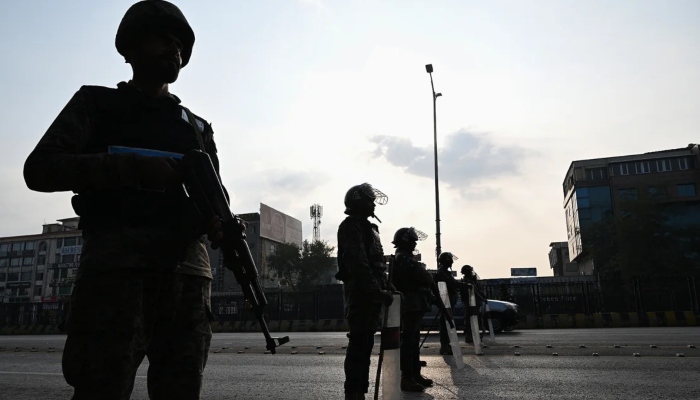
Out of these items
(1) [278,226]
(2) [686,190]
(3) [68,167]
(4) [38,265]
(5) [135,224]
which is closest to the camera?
(3) [68,167]

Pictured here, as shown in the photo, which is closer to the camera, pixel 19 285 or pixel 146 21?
pixel 146 21

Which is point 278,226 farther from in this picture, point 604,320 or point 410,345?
point 410,345

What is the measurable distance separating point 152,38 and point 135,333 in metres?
1.14

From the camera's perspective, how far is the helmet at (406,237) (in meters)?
7.28

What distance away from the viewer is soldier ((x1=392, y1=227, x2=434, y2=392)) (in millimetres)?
6148

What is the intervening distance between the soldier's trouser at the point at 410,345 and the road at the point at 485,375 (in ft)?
1.08

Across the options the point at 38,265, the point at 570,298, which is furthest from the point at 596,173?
the point at 38,265

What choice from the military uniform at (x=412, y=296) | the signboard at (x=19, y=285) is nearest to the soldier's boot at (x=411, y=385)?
the military uniform at (x=412, y=296)

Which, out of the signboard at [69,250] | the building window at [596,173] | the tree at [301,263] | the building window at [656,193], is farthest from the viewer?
the signboard at [69,250]

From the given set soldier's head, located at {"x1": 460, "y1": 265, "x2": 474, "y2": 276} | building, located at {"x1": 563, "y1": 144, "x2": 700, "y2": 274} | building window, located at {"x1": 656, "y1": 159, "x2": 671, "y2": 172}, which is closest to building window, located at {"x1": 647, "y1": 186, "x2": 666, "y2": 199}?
building, located at {"x1": 563, "y1": 144, "x2": 700, "y2": 274}

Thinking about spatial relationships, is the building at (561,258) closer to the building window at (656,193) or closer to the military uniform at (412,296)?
the building window at (656,193)

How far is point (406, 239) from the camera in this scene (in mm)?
7309

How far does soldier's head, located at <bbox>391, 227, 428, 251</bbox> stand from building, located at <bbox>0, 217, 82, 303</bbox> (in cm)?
8750

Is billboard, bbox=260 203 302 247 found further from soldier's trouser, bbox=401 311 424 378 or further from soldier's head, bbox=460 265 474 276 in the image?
soldier's trouser, bbox=401 311 424 378
